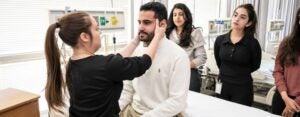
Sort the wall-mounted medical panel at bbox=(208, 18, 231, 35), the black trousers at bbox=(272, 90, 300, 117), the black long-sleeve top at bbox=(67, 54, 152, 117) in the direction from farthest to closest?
1. the wall-mounted medical panel at bbox=(208, 18, 231, 35)
2. the black trousers at bbox=(272, 90, 300, 117)
3. the black long-sleeve top at bbox=(67, 54, 152, 117)

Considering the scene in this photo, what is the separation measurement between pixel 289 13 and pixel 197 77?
11.3 feet

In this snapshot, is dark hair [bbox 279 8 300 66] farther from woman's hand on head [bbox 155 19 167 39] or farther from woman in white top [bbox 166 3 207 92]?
woman's hand on head [bbox 155 19 167 39]

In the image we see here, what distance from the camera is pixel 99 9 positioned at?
2.20 metres

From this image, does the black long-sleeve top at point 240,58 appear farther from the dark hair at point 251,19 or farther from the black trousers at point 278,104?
the black trousers at point 278,104

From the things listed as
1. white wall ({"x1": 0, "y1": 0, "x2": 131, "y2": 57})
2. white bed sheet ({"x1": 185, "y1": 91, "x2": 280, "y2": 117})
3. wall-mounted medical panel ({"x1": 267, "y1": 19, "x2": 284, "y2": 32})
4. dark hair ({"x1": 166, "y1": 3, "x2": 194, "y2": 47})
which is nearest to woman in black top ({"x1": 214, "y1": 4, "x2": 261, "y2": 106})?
white bed sheet ({"x1": 185, "y1": 91, "x2": 280, "y2": 117})

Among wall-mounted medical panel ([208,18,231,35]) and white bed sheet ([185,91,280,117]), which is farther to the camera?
wall-mounted medical panel ([208,18,231,35])

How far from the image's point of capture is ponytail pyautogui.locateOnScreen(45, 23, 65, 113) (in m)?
1.11

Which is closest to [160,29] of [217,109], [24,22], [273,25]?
[217,109]

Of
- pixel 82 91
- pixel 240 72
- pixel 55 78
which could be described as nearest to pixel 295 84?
pixel 240 72

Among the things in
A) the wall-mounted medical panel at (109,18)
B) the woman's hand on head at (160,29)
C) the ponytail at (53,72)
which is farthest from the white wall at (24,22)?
the woman's hand on head at (160,29)

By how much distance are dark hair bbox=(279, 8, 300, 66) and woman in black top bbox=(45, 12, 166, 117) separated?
112cm

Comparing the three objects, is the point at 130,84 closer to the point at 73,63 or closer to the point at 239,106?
the point at 73,63

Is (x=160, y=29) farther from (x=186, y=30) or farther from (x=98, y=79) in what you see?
(x=186, y=30)

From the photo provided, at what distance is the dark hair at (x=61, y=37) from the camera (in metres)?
1.08
